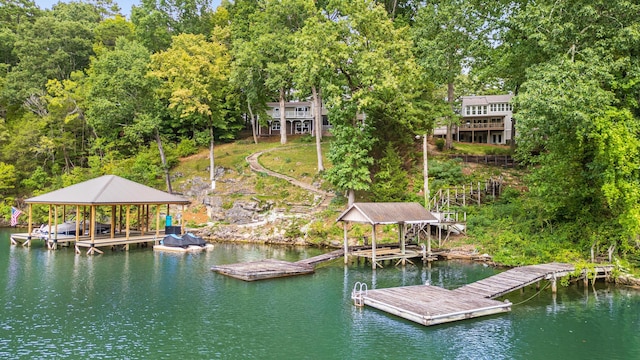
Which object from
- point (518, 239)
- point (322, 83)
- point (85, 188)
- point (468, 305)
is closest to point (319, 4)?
point (322, 83)

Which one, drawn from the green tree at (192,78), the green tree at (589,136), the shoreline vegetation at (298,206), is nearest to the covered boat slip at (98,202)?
the shoreline vegetation at (298,206)

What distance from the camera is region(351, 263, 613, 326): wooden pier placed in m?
16.2

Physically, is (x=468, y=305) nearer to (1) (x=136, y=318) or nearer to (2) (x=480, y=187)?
(1) (x=136, y=318)

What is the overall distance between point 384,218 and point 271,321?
10.9 meters

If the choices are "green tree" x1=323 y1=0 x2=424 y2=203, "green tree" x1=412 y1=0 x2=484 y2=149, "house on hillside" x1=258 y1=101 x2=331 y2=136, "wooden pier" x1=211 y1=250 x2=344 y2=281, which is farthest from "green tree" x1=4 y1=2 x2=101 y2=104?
"green tree" x1=412 y1=0 x2=484 y2=149

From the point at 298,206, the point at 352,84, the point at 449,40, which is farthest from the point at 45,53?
the point at 449,40

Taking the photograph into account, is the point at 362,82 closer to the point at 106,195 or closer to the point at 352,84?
the point at 352,84

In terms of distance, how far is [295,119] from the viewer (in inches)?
2680

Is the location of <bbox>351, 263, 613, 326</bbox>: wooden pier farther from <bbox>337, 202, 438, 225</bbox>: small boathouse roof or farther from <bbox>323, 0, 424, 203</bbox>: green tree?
<bbox>323, 0, 424, 203</bbox>: green tree

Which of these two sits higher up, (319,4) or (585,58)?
(319,4)

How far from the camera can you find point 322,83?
35.3 meters

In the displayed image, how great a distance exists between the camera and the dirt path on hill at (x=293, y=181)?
39372 millimetres

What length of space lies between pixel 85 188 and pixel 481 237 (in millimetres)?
26941

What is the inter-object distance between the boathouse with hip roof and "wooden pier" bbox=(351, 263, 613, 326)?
6123 millimetres
